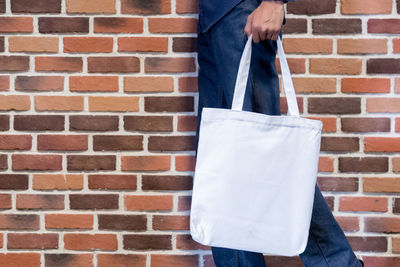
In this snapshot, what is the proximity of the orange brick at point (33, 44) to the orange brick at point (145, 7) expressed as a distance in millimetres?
273

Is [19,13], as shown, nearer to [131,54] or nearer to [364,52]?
[131,54]

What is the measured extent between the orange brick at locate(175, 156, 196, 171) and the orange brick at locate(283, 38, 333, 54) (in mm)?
511

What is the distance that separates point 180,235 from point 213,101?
1.80 feet

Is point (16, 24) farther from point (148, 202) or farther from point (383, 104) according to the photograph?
point (383, 104)

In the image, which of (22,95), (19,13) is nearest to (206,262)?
(22,95)

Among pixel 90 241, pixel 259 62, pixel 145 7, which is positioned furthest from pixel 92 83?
pixel 259 62

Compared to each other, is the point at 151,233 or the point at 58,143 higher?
the point at 58,143

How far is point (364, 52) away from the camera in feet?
5.24

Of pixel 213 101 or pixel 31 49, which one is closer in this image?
pixel 213 101

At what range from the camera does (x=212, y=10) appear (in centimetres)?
119

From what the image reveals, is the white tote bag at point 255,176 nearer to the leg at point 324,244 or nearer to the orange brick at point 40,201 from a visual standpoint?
the leg at point 324,244

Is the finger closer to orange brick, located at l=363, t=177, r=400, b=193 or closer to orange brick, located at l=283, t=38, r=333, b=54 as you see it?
orange brick, located at l=283, t=38, r=333, b=54

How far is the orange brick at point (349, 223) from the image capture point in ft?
5.37

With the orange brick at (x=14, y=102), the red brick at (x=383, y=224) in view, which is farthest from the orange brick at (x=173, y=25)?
the red brick at (x=383, y=224)
